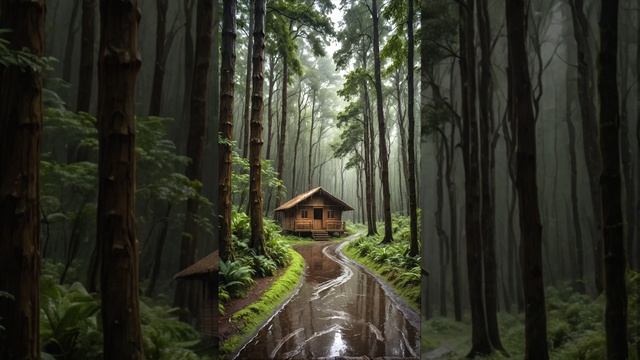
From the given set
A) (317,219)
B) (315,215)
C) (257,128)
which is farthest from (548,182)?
(317,219)

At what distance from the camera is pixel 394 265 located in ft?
18.5

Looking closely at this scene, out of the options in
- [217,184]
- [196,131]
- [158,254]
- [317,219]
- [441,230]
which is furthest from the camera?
[317,219]

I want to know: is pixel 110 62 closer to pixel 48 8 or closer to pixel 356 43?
pixel 48 8

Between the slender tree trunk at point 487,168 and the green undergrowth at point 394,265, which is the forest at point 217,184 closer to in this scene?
the slender tree trunk at point 487,168

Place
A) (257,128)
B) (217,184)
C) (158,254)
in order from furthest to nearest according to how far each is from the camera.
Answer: (257,128) → (217,184) → (158,254)

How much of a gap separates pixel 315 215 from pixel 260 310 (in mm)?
7725

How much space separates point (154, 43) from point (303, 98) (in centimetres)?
1099

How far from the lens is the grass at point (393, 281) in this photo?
14.0 feet

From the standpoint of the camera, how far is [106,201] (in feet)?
6.35

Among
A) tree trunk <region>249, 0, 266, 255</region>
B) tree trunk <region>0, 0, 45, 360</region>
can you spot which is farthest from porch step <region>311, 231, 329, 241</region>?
tree trunk <region>0, 0, 45, 360</region>

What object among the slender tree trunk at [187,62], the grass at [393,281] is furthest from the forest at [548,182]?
the slender tree trunk at [187,62]

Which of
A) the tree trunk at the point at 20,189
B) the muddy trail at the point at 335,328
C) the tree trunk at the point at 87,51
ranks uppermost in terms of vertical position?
the tree trunk at the point at 87,51

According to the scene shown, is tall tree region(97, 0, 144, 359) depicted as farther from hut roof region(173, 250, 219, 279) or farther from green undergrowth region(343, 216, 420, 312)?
green undergrowth region(343, 216, 420, 312)

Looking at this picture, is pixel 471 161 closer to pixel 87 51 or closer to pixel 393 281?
pixel 393 281
